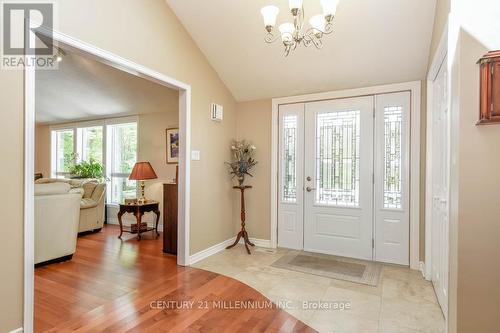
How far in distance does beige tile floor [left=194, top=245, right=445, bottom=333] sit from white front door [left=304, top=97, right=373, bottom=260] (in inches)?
25.0

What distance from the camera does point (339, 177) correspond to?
385 cm

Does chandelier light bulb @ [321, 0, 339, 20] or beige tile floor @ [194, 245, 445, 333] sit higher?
chandelier light bulb @ [321, 0, 339, 20]

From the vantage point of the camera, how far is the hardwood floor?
7.09 ft

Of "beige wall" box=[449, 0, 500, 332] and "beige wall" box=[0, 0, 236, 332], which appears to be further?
"beige wall" box=[0, 0, 236, 332]

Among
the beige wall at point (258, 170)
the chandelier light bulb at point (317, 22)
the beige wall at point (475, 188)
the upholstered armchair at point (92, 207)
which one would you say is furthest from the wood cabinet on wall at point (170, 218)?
the beige wall at point (475, 188)

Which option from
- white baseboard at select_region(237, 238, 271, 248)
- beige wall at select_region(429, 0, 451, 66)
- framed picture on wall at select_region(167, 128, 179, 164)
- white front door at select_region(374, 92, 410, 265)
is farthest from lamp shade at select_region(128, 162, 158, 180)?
beige wall at select_region(429, 0, 451, 66)

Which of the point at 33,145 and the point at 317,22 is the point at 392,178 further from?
the point at 33,145

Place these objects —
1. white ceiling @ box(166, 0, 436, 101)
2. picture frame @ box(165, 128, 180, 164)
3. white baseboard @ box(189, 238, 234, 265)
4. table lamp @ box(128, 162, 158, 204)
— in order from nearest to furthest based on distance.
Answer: white ceiling @ box(166, 0, 436, 101)
white baseboard @ box(189, 238, 234, 265)
table lamp @ box(128, 162, 158, 204)
picture frame @ box(165, 128, 180, 164)

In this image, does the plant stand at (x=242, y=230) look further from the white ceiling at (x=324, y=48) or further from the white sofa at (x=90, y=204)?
the white sofa at (x=90, y=204)

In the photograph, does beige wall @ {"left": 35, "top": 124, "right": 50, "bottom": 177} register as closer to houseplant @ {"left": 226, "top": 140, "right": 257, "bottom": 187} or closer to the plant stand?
houseplant @ {"left": 226, "top": 140, "right": 257, "bottom": 187}

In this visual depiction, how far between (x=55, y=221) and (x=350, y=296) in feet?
11.6

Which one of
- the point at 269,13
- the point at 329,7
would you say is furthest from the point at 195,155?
the point at 329,7

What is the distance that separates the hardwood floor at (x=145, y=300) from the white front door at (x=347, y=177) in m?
1.59

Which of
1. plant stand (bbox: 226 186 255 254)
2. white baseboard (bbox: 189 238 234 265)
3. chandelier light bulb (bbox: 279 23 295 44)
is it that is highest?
chandelier light bulb (bbox: 279 23 295 44)
